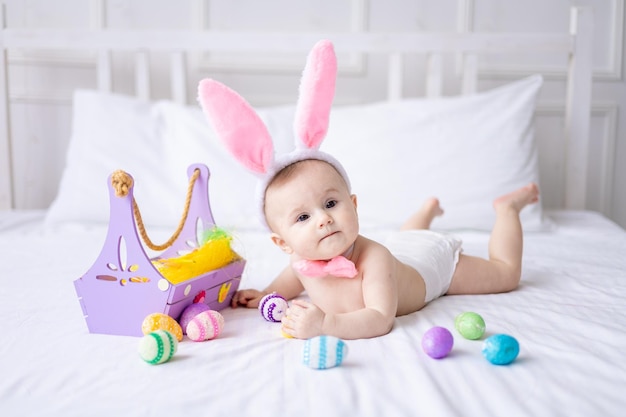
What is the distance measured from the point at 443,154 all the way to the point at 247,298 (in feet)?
3.04

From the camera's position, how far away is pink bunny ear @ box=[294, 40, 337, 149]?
0.98 metres

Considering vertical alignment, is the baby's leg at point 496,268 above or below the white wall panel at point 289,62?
below

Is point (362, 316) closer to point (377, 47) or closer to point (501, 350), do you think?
point (501, 350)

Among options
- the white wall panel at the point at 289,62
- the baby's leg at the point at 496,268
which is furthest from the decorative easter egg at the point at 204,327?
the white wall panel at the point at 289,62

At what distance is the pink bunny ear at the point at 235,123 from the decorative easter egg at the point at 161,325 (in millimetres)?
253

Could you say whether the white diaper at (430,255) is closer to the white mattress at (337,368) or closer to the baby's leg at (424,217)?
the white mattress at (337,368)

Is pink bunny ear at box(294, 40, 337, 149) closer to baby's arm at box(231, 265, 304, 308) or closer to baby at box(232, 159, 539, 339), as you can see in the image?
baby at box(232, 159, 539, 339)

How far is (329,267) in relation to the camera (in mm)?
Answer: 999

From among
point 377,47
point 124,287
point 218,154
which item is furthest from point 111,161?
point 124,287

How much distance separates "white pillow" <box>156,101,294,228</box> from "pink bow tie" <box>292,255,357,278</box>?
2.65ft

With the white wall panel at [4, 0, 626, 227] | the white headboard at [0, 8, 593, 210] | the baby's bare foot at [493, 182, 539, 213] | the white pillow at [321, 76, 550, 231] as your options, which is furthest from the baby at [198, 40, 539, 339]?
the white wall panel at [4, 0, 626, 227]

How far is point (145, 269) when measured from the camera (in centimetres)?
96

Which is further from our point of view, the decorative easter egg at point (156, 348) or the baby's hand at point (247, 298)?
the baby's hand at point (247, 298)

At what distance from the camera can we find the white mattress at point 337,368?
27.4 inches
